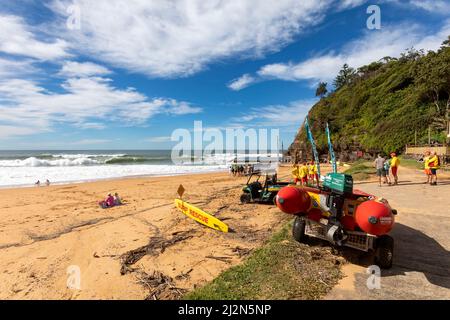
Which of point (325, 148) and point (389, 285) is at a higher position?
point (325, 148)

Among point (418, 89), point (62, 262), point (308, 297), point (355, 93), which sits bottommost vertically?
point (62, 262)

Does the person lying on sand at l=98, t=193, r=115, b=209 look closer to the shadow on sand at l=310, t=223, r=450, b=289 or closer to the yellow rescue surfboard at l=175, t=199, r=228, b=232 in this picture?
the yellow rescue surfboard at l=175, t=199, r=228, b=232

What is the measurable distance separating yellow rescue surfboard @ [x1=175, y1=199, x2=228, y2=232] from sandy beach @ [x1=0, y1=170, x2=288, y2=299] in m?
0.21

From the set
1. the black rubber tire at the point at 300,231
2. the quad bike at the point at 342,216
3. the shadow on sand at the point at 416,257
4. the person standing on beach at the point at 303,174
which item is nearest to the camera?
the quad bike at the point at 342,216

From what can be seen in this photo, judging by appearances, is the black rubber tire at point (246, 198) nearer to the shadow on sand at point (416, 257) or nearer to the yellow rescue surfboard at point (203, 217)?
the yellow rescue surfboard at point (203, 217)

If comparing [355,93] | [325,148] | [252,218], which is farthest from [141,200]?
[355,93]

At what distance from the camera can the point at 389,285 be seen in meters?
4.38

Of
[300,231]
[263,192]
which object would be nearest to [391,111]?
[263,192]

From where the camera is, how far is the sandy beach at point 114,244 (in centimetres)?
526

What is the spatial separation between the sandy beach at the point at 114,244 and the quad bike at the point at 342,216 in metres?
1.79

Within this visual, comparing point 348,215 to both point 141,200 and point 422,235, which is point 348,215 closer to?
point 422,235

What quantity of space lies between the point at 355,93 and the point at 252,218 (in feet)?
179

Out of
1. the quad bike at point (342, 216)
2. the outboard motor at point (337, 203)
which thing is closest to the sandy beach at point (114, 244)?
the quad bike at point (342, 216)

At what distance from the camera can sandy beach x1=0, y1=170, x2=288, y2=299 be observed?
207 inches
